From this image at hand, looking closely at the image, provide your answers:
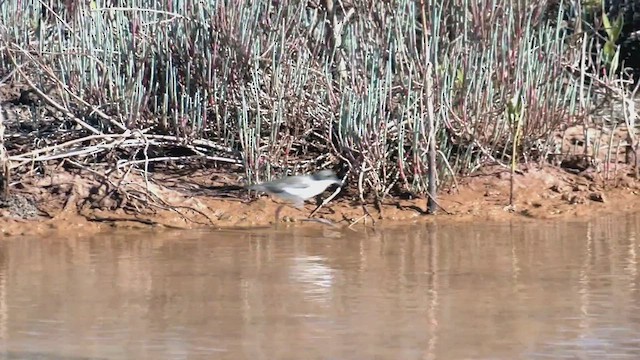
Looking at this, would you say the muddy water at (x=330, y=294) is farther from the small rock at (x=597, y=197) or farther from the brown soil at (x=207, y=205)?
the small rock at (x=597, y=197)

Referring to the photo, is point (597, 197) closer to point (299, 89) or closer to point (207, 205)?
point (299, 89)

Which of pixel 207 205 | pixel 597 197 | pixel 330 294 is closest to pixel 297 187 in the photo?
pixel 207 205

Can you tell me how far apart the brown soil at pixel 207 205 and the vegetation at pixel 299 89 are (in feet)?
0.41

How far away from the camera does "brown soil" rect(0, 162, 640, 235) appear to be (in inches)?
274

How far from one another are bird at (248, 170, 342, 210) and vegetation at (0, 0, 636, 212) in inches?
15.4

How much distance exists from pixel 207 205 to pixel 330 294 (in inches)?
80.3

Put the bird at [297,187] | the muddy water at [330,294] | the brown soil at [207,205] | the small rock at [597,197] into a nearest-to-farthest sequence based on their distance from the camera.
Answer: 1. the muddy water at [330,294]
2. the bird at [297,187]
3. the brown soil at [207,205]
4. the small rock at [597,197]

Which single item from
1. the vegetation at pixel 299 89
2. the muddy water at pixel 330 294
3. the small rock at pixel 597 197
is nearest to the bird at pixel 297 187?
the muddy water at pixel 330 294

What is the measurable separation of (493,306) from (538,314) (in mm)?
224

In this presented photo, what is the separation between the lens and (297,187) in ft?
21.5

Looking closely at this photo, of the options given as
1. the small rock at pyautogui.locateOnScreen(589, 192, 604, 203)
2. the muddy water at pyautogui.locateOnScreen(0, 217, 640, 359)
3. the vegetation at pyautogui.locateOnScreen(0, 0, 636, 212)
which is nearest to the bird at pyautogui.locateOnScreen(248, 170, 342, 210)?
the muddy water at pyautogui.locateOnScreen(0, 217, 640, 359)

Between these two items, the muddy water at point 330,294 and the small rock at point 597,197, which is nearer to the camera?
the muddy water at point 330,294

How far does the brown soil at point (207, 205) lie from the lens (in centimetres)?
695

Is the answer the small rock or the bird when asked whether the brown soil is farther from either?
Result: the bird
